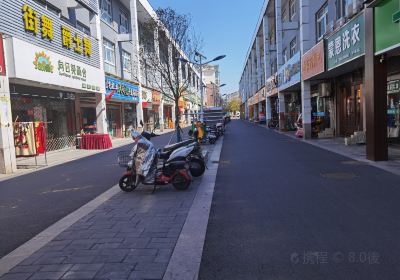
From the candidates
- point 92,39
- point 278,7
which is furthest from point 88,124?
point 278,7

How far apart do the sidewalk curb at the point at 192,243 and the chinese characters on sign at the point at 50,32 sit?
11883 mm

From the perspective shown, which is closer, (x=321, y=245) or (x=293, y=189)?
(x=321, y=245)

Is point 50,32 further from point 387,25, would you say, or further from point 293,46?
point 293,46

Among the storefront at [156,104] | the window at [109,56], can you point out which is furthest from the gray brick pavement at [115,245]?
the storefront at [156,104]

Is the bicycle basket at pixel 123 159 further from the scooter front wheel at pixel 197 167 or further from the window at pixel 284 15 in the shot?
the window at pixel 284 15

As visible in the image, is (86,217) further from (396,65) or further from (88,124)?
(88,124)

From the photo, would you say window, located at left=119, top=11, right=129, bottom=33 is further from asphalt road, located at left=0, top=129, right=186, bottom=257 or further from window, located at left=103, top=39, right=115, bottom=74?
asphalt road, located at left=0, top=129, right=186, bottom=257

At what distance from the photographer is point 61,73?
17531 millimetres

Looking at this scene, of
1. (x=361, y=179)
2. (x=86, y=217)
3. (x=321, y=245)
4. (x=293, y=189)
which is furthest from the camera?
(x=361, y=179)

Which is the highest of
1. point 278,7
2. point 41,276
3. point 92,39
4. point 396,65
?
point 278,7

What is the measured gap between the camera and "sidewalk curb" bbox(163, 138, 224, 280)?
3.88 meters

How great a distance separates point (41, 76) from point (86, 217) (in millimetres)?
10926

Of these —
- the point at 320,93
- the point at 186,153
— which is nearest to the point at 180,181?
the point at 186,153

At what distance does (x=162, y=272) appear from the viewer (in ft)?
12.9
